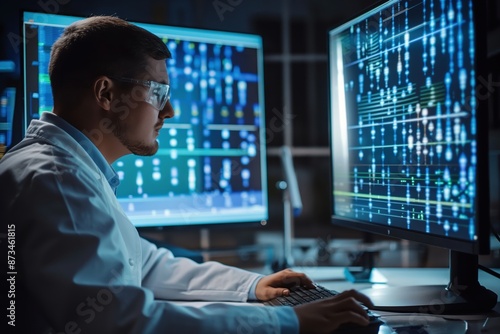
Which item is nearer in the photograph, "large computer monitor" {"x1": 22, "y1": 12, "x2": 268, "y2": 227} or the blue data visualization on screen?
the blue data visualization on screen

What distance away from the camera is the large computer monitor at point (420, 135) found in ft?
2.82

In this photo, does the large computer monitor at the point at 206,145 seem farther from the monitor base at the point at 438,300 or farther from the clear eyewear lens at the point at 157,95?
the monitor base at the point at 438,300

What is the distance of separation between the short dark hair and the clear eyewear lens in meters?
0.04

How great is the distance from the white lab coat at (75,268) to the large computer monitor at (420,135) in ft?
1.27

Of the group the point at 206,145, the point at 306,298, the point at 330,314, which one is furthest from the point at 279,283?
the point at 206,145

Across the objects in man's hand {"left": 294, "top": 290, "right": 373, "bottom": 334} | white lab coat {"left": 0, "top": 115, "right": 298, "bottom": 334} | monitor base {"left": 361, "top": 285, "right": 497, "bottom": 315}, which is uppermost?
white lab coat {"left": 0, "top": 115, "right": 298, "bottom": 334}

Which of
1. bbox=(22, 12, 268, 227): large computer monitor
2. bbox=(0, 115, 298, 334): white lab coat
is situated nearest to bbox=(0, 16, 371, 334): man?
bbox=(0, 115, 298, 334): white lab coat

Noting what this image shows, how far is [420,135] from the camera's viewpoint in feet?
3.30

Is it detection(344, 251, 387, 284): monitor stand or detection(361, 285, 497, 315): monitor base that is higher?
detection(361, 285, 497, 315): monitor base

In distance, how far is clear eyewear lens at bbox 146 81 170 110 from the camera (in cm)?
105

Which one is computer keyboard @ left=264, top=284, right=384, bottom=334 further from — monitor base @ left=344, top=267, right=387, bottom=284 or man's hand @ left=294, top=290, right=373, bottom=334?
monitor base @ left=344, top=267, right=387, bottom=284

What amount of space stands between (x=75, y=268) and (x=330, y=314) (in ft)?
1.31

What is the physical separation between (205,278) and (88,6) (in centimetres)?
153

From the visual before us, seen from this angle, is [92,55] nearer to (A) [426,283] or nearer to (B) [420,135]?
(B) [420,135]
